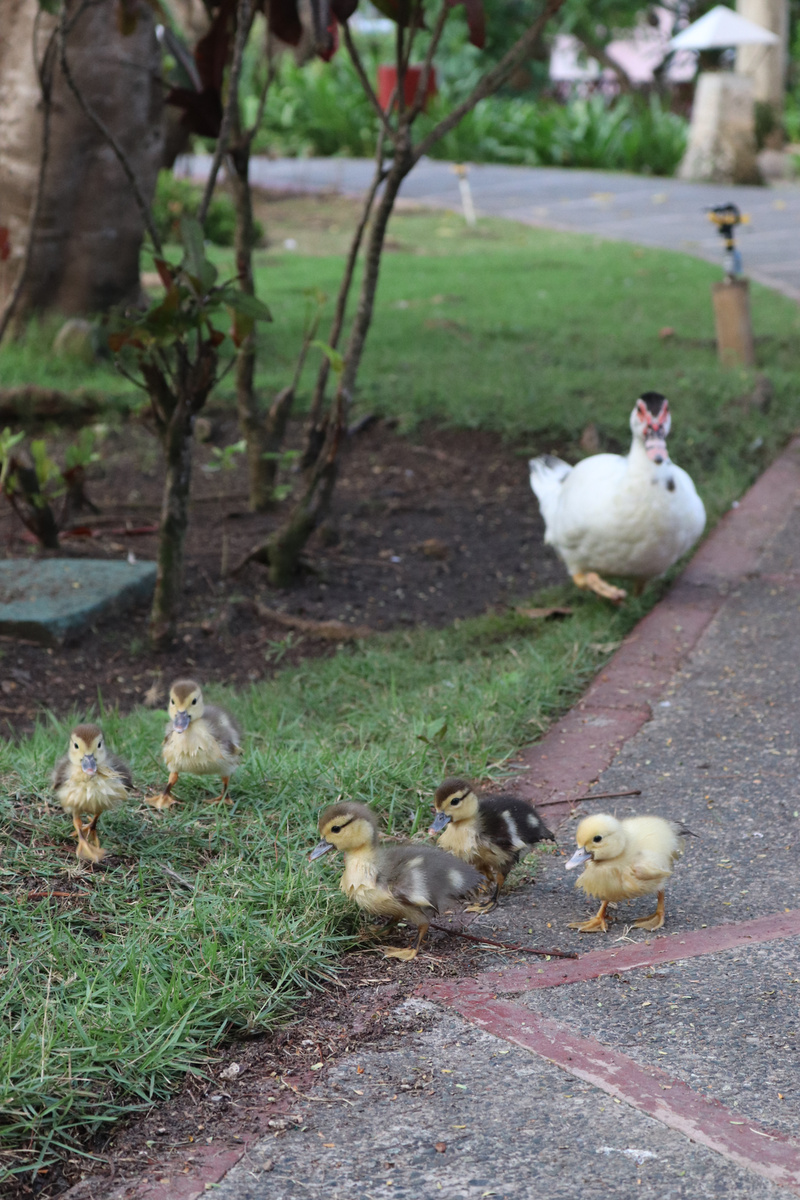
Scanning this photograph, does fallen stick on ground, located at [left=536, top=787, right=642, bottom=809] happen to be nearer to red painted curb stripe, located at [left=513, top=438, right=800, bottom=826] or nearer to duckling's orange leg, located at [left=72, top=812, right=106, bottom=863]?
red painted curb stripe, located at [left=513, top=438, right=800, bottom=826]

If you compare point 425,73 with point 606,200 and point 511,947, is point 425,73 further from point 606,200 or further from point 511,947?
point 606,200

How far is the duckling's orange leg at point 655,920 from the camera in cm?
298

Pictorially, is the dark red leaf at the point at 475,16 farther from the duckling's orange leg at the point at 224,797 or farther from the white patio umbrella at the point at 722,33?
the white patio umbrella at the point at 722,33

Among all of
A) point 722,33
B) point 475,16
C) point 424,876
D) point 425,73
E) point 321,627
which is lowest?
point 321,627

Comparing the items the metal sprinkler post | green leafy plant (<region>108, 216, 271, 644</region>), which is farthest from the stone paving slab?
the metal sprinkler post

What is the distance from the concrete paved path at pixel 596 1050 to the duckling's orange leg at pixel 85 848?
2.48ft

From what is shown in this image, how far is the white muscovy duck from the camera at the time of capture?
489cm

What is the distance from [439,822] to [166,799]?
0.88m

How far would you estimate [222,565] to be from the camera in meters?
5.80

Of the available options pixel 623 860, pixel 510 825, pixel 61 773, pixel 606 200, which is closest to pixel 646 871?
pixel 623 860

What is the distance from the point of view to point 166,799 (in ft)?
11.5

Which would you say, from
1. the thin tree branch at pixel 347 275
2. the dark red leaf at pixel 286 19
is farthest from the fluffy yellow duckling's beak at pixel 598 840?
the dark red leaf at pixel 286 19

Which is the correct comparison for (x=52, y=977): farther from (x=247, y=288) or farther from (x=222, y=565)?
(x=247, y=288)

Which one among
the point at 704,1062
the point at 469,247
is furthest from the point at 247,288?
the point at 469,247
